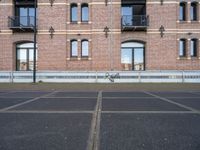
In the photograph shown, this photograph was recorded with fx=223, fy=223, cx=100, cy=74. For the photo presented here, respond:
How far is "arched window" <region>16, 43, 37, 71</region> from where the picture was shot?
2411cm

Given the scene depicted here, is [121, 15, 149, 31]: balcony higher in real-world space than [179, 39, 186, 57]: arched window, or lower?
higher

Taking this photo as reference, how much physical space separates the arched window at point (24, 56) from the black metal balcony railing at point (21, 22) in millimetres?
2108

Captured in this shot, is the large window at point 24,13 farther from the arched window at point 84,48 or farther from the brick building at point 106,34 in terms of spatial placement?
the arched window at point 84,48

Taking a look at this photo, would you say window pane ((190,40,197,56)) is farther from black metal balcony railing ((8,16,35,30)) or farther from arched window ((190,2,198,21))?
black metal balcony railing ((8,16,35,30))

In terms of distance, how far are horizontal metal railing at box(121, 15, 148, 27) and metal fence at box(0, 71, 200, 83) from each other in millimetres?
4840

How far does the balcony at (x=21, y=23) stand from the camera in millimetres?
22766

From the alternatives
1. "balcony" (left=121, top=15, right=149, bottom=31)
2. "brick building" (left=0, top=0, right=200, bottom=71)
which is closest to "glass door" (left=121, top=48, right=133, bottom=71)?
"brick building" (left=0, top=0, right=200, bottom=71)

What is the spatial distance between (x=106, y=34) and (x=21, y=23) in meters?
8.86

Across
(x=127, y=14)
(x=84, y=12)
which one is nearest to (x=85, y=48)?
(x=84, y=12)

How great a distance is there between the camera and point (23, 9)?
24.2 m

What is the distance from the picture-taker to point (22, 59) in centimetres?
2430

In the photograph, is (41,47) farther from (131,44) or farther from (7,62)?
(131,44)
